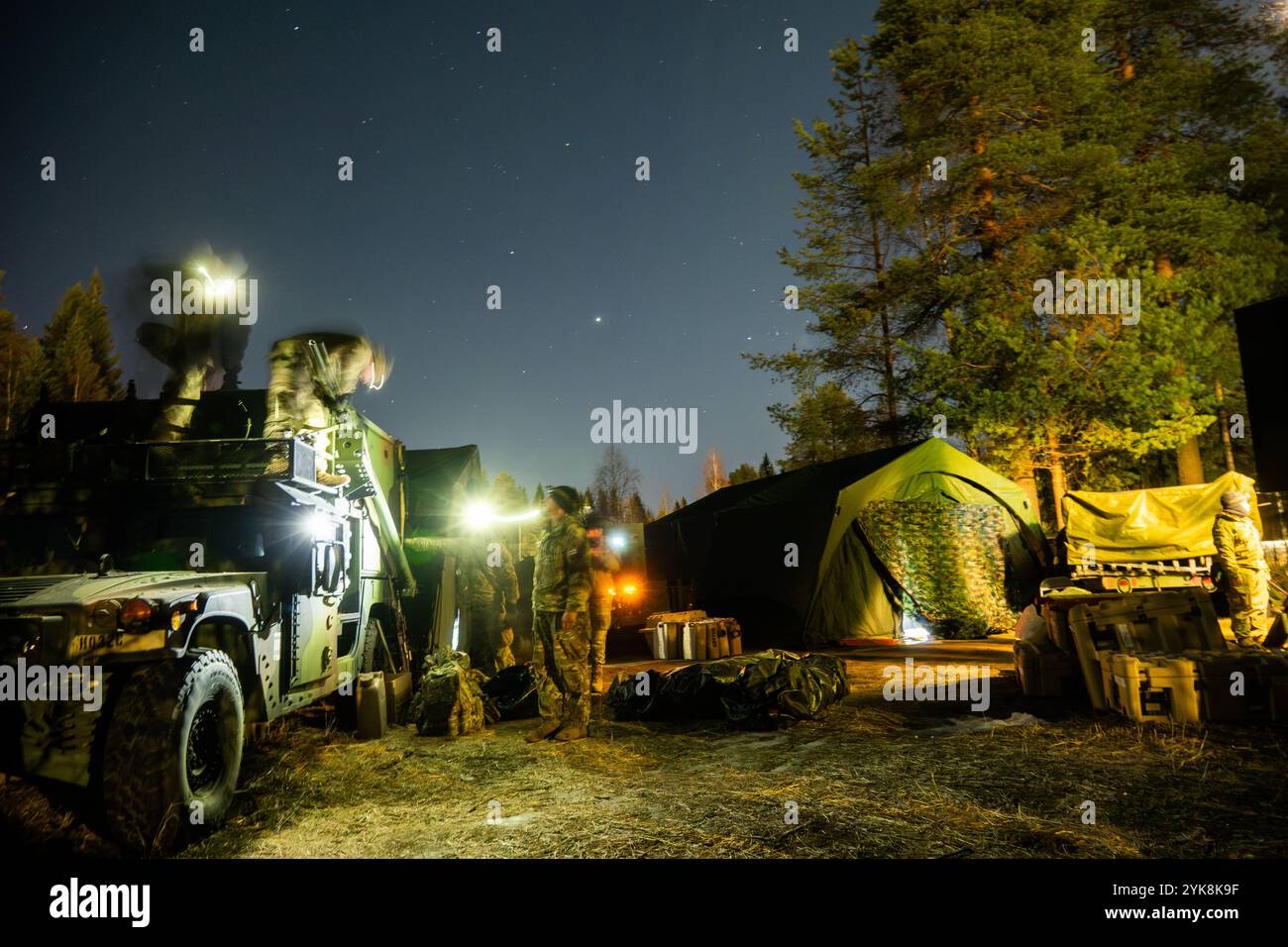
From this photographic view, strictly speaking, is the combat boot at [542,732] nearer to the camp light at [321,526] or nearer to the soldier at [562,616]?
the soldier at [562,616]

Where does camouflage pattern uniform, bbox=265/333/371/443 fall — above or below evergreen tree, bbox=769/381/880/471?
below

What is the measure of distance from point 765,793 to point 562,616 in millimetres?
2718

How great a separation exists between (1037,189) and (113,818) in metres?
19.4

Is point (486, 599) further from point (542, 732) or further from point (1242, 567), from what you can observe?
point (1242, 567)

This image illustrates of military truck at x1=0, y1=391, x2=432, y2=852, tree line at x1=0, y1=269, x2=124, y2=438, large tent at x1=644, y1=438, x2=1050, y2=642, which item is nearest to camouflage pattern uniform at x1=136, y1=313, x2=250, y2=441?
military truck at x1=0, y1=391, x2=432, y2=852

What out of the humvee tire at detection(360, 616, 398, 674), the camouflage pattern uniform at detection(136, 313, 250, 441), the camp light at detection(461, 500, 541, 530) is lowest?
the humvee tire at detection(360, 616, 398, 674)

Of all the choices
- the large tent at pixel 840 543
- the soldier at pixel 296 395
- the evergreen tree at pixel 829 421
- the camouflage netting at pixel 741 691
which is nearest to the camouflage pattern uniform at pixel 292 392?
the soldier at pixel 296 395

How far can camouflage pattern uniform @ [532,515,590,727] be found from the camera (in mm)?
6324

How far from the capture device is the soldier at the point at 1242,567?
28.1 feet

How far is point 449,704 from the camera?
6.31 meters

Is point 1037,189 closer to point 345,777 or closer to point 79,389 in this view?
point 345,777

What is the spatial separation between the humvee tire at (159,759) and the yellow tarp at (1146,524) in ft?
42.9

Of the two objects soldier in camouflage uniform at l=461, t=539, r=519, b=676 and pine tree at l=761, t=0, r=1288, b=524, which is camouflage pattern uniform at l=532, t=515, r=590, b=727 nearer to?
soldier in camouflage uniform at l=461, t=539, r=519, b=676

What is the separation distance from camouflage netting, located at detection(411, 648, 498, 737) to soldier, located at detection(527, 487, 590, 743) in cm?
61
